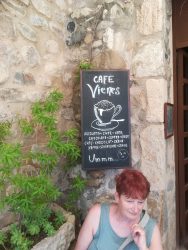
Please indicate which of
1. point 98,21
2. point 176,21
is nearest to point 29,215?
point 98,21

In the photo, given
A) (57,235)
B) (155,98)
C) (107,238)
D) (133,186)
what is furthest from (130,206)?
(155,98)

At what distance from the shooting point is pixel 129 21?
274cm

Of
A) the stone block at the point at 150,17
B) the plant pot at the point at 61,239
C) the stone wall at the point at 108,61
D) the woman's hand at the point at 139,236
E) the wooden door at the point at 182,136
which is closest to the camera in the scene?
the woman's hand at the point at 139,236

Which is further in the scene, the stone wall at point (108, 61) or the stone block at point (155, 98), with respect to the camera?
the stone block at point (155, 98)

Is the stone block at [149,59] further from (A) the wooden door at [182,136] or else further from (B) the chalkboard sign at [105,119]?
(A) the wooden door at [182,136]

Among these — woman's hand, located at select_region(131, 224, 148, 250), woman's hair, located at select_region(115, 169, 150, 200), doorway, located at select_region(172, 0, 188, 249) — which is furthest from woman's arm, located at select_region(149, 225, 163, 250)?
doorway, located at select_region(172, 0, 188, 249)

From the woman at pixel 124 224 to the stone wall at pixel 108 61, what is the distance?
0.85 m

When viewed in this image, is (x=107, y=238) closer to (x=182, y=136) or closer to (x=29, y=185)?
(x=29, y=185)

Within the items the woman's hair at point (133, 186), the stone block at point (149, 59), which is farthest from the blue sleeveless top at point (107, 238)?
the stone block at point (149, 59)

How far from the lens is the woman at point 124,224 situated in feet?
5.79

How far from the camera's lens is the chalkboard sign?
258 centimetres

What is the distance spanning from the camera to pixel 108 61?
A: 2.79 metres

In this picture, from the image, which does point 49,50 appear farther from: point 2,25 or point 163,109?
point 163,109

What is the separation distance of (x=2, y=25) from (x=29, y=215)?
4.51 feet
